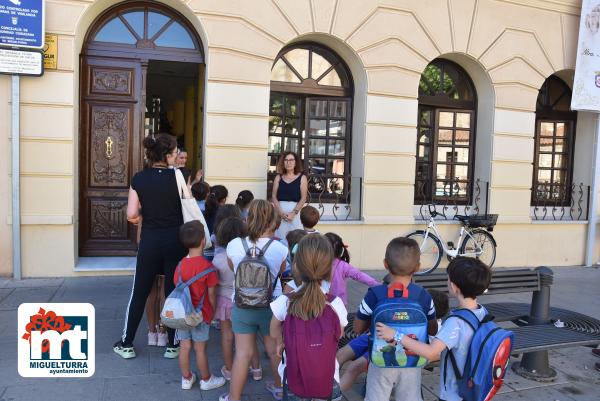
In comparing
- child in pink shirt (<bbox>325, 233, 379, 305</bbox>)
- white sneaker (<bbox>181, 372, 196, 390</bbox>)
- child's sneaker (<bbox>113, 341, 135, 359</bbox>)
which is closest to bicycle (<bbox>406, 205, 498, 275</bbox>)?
child in pink shirt (<bbox>325, 233, 379, 305</bbox>)

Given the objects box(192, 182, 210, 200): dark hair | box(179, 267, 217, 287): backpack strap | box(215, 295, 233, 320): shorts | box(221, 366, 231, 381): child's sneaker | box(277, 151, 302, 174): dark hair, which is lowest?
box(221, 366, 231, 381): child's sneaker

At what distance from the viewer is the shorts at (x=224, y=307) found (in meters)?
4.21

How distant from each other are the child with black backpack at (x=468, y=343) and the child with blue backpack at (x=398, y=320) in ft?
0.26

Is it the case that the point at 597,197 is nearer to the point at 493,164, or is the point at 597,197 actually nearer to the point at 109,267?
the point at 493,164

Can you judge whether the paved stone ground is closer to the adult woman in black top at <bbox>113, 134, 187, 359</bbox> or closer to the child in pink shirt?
the adult woman in black top at <bbox>113, 134, 187, 359</bbox>

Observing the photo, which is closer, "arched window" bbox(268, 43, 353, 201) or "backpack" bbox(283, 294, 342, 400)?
"backpack" bbox(283, 294, 342, 400)

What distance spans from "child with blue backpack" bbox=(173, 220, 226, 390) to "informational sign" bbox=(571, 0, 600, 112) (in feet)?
27.3

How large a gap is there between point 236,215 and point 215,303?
83cm

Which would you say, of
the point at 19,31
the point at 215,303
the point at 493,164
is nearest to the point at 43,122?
the point at 19,31

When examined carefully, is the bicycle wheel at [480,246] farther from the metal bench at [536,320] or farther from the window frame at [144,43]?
the window frame at [144,43]

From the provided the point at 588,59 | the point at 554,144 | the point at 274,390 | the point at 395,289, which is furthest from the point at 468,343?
the point at 554,144

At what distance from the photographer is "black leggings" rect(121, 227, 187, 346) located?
456 centimetres

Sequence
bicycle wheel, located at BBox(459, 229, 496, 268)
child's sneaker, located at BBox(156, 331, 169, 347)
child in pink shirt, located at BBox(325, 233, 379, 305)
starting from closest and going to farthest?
child in pink shirt, located at BBox(325, 233, 379, 305) < child's sneaker, located at BBox(156, 331, 169, 347) < bicycle wheel, located at BBox(459, 229, 496, 268)

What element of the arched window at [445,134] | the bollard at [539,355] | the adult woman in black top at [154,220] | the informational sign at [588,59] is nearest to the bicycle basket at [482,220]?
the arched window at [445,134]
